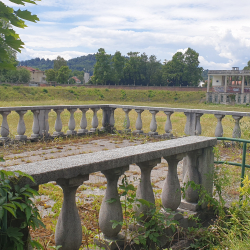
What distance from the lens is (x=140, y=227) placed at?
271 centimetres

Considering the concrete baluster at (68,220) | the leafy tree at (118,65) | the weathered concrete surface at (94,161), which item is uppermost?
the leafy tree at (118,65)

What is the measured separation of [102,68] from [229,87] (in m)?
39.0

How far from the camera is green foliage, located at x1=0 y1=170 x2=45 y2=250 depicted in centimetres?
171

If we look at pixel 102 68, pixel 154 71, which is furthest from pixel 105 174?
pixel 154 71

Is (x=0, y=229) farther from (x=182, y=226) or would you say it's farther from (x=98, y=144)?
(x=98, y=144)

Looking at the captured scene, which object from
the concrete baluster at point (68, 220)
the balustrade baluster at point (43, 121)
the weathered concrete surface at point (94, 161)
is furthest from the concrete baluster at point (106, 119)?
the concrete baluster at point (68, 220)

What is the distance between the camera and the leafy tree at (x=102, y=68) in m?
91.1

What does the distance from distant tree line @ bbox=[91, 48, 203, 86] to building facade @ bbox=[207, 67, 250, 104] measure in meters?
25.0

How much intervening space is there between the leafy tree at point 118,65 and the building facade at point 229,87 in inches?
1323

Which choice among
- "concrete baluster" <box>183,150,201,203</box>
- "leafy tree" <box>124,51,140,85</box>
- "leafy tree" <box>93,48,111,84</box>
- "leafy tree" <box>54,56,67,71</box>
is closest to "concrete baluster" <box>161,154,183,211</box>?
"concrete baluster" <box>183,150,201,203</box>

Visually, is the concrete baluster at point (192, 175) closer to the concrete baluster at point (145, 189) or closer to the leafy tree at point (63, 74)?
the concrete baluster at point (145, 189)

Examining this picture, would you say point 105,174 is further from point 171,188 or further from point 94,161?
point 171,188

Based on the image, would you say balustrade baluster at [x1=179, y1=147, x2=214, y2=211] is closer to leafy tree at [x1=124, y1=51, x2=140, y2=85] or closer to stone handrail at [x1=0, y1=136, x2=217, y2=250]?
stone handrail at [x1=0, y1=136, x2=217, y2=250]

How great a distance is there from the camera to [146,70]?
327 feet
